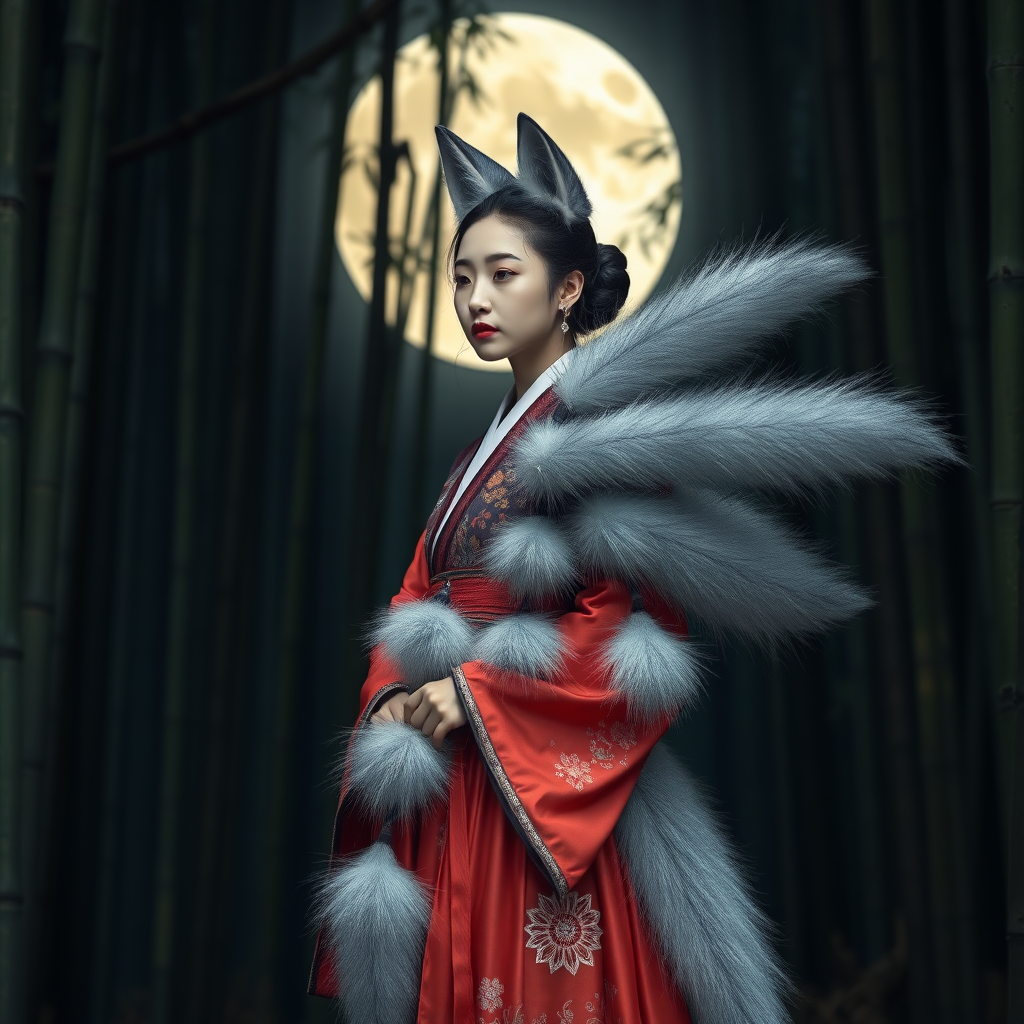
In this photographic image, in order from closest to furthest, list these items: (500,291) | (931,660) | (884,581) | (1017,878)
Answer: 1. (1017,878)
2. (500,291)
3. (931,660)
4. (884,581)

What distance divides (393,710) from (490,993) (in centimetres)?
30

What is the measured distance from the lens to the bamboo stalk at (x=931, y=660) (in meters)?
1.84

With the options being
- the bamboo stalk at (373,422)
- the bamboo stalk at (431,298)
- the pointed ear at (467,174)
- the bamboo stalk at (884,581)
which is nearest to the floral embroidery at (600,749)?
the pointed ear at (467,174)

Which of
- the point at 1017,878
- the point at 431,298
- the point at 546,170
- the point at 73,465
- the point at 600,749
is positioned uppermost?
the point at 431,298

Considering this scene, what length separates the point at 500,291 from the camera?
4.42 ft

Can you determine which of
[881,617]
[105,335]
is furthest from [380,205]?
[881,617]

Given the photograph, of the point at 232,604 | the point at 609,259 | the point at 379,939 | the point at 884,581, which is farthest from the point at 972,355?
the point at 232,604

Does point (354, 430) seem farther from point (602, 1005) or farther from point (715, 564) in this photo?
point (602, 1005)

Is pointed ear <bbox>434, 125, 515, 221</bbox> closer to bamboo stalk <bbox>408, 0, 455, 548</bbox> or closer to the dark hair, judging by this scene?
the dark hair

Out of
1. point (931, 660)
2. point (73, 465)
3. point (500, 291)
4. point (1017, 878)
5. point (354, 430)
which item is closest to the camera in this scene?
point (1017, 878)

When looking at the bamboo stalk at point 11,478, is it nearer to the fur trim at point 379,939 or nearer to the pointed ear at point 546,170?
the fur trim at point 379,939

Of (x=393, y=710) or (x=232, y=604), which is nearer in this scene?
(x=393, y=710)

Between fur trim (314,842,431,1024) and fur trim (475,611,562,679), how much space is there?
23cm

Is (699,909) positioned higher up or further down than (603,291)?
further down
